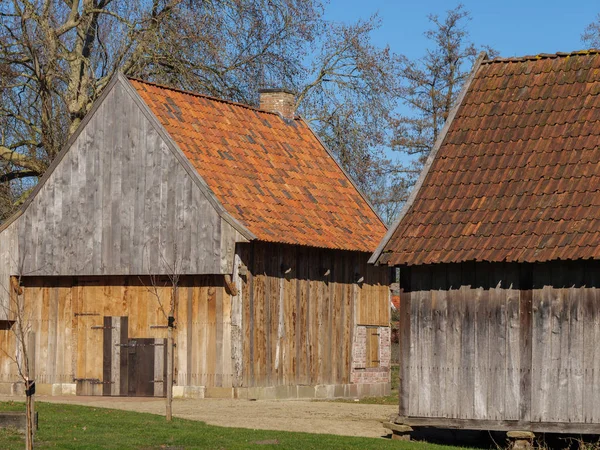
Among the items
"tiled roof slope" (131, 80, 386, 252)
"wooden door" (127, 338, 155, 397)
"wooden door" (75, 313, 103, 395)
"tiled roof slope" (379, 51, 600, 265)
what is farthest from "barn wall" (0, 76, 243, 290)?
"tiled roof slope" (379, 51, 600, 265)

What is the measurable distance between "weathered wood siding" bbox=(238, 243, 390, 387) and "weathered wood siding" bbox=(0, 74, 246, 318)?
4.19 ft

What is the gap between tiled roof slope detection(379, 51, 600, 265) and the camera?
2141cm

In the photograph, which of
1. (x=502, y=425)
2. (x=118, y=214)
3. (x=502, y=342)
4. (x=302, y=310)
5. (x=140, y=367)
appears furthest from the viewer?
(x=302, y=310)

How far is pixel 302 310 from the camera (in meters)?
32.2

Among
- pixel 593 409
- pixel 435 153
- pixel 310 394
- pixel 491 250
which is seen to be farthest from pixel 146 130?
pixel 593 409

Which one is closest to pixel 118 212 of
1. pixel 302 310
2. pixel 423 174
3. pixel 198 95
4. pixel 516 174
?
pixel 198 95

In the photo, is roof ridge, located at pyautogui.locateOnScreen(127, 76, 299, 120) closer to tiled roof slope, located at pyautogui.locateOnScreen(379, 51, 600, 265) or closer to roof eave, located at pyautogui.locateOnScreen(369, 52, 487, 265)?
roof eave, located at pyautogui.locateOnScreen(369, 52, 487, 265)

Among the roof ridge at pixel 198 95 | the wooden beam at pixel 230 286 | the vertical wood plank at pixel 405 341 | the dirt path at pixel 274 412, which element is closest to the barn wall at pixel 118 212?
the wooden beam at pixel 230 286

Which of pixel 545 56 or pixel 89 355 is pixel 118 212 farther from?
pixel 545 56

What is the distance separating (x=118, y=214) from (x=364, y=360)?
305 inches

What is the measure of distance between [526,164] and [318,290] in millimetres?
11066

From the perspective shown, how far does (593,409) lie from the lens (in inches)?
830

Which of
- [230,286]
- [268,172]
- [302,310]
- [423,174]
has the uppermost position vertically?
[268,172]

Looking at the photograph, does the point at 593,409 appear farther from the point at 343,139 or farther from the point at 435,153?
the point at 343,139
